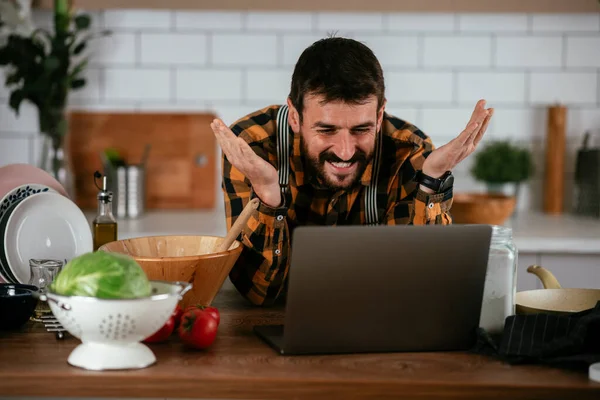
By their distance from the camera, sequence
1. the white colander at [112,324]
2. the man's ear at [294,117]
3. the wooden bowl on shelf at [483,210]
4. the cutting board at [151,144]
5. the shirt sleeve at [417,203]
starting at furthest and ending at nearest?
the cutting board at [151,144] → the wooden bowl on shelf at [483,210] → the man's ear at [294,117] → the shirt sleeve at [417,203] → the white colander at [112,324]

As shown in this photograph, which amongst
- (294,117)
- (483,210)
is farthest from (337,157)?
(483,210)

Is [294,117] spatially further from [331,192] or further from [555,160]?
[555,160]

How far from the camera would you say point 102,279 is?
120 cm

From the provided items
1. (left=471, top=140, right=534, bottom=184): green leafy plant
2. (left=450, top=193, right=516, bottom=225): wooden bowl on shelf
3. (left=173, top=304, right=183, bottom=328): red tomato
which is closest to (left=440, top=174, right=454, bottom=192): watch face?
(left=173, top=304, right=183, bottom=328): red tomato

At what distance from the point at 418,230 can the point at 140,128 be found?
2123mm

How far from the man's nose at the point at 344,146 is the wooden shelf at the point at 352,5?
133 cm

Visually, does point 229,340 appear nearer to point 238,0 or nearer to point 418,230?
point 418,230

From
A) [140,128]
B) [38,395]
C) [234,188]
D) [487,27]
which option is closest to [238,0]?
[140,128]

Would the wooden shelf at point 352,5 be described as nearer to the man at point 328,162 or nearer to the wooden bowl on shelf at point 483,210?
the wooden bowl on shelf at point 483,210

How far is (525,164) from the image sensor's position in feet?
10.3

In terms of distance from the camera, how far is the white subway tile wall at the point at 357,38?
10.6 ft

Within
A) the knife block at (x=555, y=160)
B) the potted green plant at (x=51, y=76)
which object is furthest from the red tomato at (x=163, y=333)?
the knife block at (x=555, y=160)

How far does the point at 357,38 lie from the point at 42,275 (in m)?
1.96

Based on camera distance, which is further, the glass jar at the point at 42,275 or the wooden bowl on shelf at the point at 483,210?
the wooden bowl on shelf at the point at 483,210
